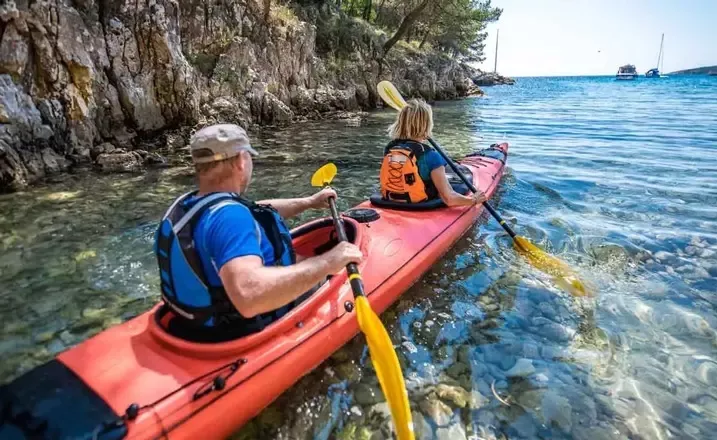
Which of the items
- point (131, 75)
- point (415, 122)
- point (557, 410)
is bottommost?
point (557, 410)

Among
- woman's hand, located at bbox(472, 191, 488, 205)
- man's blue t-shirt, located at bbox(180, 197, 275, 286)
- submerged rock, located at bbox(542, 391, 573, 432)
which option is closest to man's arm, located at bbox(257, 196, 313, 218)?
man's blue t-shirt, located at bbox(180, 197, 275, 286)

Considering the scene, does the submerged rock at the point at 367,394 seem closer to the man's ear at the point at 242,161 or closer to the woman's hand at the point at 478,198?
the man's ear at the point at 242,161

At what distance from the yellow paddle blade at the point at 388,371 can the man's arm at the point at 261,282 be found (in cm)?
51

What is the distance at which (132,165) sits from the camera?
1000cm

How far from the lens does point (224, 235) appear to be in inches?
88.5

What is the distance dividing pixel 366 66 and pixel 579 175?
59.2 feet

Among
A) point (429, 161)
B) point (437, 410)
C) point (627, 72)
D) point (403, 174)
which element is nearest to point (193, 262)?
point (437, 410)

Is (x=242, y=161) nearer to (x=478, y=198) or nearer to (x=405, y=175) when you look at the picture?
(x=405, y=175)

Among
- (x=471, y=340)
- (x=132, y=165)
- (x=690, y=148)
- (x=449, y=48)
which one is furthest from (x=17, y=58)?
(x=449, y=48)

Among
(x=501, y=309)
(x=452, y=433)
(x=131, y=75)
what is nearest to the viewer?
(x=452, y=433)

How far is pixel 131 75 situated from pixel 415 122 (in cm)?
941

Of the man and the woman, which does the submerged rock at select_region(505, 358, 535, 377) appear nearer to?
the man

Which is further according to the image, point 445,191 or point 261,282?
point 445,191

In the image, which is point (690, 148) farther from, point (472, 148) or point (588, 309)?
point (588, 309)
